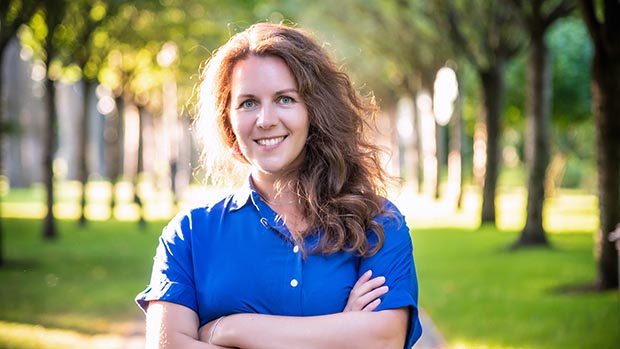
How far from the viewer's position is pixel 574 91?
30812 mm

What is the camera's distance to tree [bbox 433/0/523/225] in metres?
21.4

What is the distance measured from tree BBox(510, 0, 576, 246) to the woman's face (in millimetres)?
13195

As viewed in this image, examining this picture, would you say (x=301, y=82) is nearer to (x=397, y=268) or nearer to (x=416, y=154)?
(x=397, y=268)

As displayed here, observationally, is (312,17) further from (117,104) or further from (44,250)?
(44,250)

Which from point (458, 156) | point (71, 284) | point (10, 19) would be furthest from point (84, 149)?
point (71, 284)

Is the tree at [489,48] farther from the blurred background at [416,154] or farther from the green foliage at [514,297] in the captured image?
the green foliage at [514,297]

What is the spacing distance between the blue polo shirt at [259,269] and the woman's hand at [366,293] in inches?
1.0

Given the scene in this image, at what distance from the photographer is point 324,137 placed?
310 cm

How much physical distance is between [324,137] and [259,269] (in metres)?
0.51

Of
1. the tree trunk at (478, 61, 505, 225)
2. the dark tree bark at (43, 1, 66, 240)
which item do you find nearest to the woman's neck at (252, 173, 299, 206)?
the dark tree bark at (43, 1, 66, 240)

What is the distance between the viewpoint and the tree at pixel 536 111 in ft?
51.4

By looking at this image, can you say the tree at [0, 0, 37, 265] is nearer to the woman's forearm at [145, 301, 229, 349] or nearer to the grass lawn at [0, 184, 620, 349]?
the grass lawn at [0, 184, 620, 349]

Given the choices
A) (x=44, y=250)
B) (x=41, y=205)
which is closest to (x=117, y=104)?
(x=41, y=205)

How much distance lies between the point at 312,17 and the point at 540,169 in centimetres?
Result: 1965
